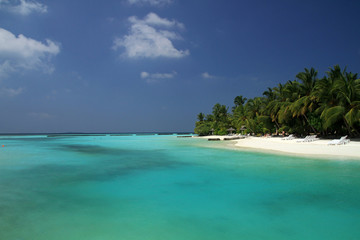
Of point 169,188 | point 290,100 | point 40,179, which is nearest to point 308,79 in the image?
point 290,100

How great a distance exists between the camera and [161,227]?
169 inches

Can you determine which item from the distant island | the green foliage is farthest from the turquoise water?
the green foliage

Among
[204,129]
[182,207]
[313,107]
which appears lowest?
[182,207]

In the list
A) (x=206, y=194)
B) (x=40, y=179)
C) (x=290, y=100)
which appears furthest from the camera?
(x=290, y=100)

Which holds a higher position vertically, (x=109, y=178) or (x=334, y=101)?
(x=334, y=101)

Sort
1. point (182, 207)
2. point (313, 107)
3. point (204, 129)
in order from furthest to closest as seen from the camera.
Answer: point (204, 129) → point (313, 107) → point (182, 207)

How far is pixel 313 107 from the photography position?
2556 centimetres

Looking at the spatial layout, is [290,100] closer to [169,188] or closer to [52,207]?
[169,188]

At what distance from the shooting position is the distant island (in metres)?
20.5

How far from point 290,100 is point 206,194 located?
95.2ft

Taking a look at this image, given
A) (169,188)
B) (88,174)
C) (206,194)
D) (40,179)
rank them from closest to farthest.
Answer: (206,194) < (169,188) < (40,179) < (88,174)

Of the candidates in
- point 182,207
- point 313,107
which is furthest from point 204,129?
point 182,207

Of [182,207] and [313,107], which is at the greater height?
[313,107]

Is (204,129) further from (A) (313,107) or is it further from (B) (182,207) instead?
(B) (182,207)
